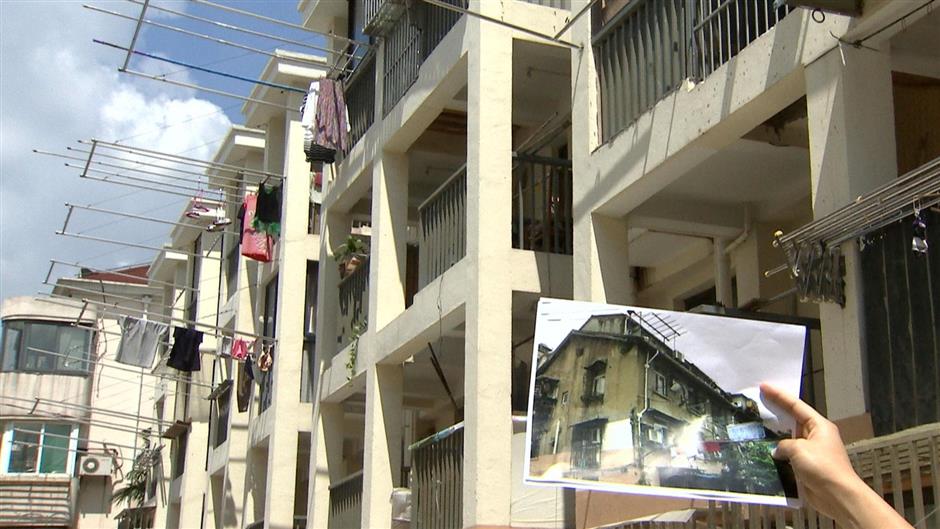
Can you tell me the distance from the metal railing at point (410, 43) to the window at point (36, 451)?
2522 cm

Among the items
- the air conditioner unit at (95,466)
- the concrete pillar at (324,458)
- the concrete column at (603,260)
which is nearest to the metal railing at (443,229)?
the concrete column at (603,260)

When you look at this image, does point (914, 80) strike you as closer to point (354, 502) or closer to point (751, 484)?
point (751, 484)

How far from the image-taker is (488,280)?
488 inches

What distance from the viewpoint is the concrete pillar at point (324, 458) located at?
1734cm

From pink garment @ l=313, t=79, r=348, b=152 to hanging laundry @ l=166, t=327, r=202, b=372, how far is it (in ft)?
25.3

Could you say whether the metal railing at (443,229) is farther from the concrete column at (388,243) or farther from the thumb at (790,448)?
the thumb at (790,448)

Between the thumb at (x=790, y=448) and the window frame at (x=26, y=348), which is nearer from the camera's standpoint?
the thumb at (x=790, y=448)

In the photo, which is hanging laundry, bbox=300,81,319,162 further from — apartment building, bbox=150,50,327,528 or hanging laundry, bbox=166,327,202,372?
hanging laundry, bbox=166,327,202,372

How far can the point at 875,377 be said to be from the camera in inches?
302

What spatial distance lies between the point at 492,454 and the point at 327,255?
7157 millimetres

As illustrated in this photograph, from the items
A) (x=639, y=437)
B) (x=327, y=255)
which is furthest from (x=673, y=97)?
(x=327, y=255)

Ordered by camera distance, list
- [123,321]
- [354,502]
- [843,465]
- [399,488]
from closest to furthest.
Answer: [843,465], [399,488], [354,502], [123,321]

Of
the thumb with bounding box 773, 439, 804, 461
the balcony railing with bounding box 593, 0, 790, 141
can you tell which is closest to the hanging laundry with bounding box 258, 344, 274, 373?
the balcony railing with bounding box 593, 0, 790, 141

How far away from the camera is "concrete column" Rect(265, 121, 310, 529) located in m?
A: 19.1
